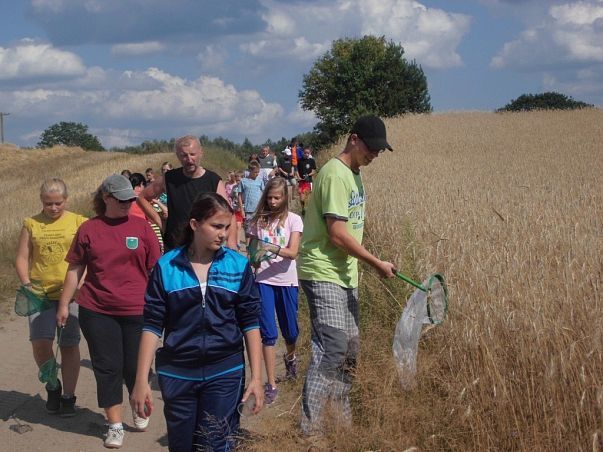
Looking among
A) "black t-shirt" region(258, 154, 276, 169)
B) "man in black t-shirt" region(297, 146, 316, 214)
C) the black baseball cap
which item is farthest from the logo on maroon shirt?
"man in black t-shirt" region(297, 146, 316, 214)

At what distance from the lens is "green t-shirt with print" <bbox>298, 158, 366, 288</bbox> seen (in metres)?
4.71

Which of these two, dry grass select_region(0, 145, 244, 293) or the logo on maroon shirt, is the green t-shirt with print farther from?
dry grass select_region(0, 145, 244, 293)

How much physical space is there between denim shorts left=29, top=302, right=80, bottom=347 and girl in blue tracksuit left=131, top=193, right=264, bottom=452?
257cm

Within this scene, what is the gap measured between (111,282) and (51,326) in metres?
1.01

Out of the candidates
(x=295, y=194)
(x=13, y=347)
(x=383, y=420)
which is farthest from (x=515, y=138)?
(x=383, y=420)

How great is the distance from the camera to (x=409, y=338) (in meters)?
4.90

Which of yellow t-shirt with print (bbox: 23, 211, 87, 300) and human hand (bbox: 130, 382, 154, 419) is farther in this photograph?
yellow t-shirt with print (bbox: 23, 211, 87, 300)

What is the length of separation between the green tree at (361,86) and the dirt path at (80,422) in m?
64.2

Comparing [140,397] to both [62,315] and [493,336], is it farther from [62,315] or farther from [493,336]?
[62,315]

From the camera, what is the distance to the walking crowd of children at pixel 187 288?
3861 millimetres

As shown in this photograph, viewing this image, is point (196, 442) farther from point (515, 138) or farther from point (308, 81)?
point (308, 81)

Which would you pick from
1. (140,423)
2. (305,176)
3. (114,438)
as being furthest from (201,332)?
(305,176)

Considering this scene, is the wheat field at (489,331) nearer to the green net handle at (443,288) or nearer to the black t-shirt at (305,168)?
the green net handle at (443,288)

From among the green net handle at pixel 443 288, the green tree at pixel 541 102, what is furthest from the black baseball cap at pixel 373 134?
the green tree at pixel 541 102
